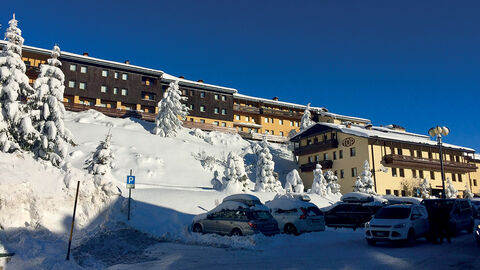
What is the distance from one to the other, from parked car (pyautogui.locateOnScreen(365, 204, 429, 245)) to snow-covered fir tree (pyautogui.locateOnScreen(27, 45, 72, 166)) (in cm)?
1865

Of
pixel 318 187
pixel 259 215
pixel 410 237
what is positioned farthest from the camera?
pixel 318 187

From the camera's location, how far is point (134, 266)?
10164 mm

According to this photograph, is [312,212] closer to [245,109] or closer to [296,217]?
[296,217]

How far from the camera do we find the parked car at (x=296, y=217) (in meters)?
17.4

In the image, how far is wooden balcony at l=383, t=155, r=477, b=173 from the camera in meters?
46.1

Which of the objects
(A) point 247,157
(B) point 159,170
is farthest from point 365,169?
(B) point 159,170

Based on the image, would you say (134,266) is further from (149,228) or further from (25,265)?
(149,228)

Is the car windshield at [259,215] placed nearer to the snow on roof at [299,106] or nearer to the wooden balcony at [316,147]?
the wooden balcony at [316,147]

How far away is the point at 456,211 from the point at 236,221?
10861 mm

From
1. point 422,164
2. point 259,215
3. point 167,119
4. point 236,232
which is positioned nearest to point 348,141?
point 422,164

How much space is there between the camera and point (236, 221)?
15086 millimetres

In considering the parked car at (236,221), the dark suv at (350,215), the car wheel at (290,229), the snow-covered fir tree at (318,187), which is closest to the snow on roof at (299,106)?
the snow-covered fir tree at (318,187)

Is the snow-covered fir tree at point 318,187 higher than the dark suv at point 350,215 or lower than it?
higher

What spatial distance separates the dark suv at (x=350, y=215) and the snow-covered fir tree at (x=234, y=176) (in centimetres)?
933
